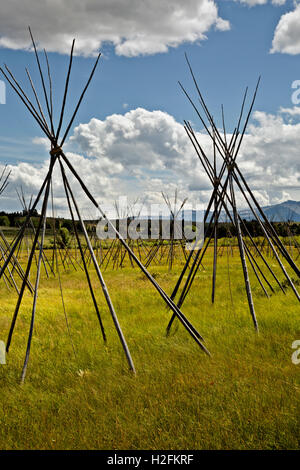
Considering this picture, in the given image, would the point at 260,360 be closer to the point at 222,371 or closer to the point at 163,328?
the point at 222,371

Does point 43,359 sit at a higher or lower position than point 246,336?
lower

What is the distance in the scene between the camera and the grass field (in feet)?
9.79

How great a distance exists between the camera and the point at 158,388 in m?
3.72

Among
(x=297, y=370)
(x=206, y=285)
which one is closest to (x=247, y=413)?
(x=297, y=370)

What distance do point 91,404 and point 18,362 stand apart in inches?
74.4

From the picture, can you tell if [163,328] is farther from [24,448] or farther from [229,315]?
[24,448]

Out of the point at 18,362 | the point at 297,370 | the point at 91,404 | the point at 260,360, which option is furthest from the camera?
the point at 18,362

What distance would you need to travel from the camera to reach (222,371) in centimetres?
398

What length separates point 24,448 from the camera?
118 inches

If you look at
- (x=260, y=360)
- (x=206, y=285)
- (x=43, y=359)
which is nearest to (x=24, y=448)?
(x=43, y=359)

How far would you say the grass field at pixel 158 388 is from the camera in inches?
117

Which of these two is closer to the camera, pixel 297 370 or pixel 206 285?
pixel 297 370
